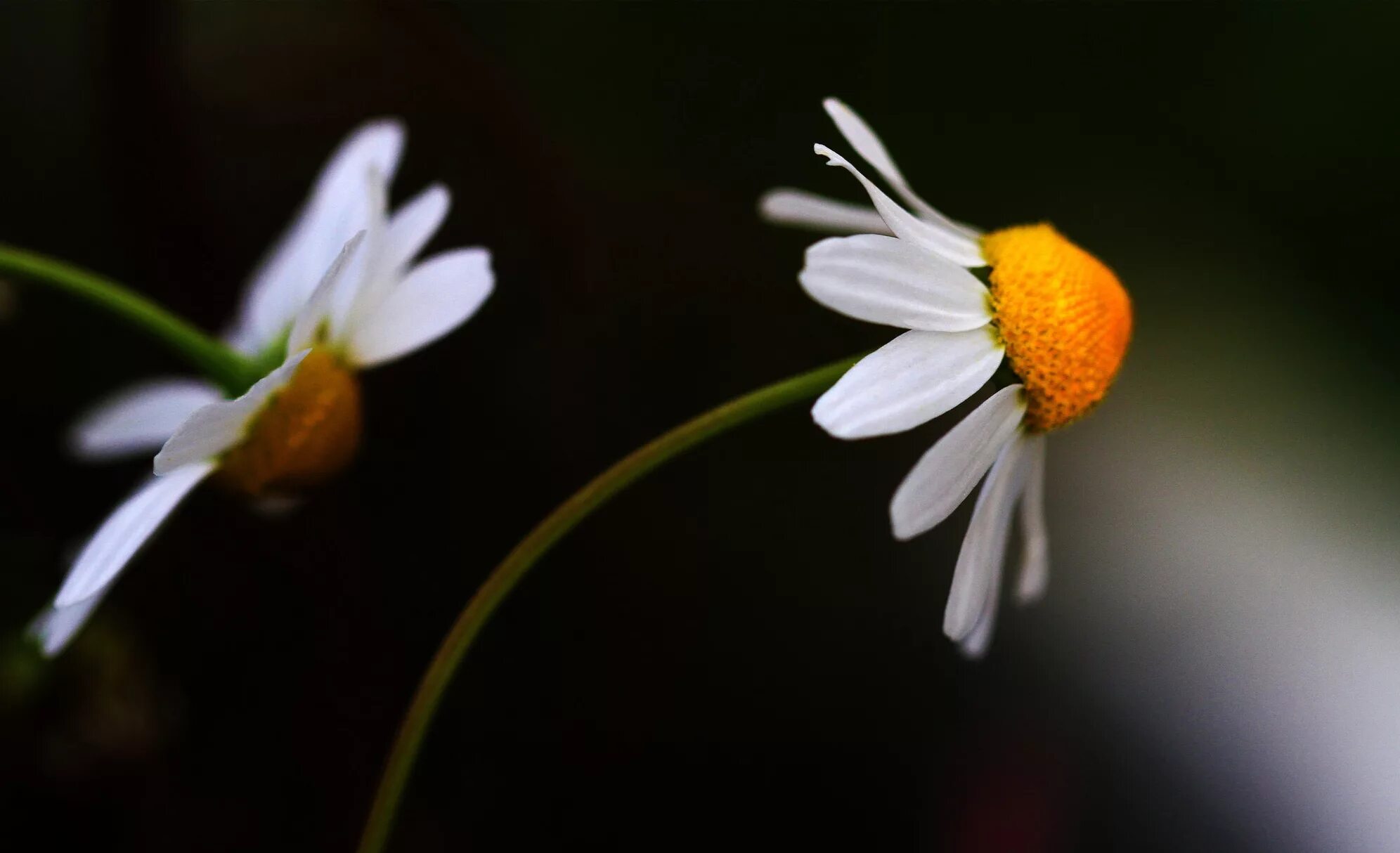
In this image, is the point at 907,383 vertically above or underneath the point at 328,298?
underneath

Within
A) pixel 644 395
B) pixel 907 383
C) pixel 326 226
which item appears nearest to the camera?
pixel 907 383

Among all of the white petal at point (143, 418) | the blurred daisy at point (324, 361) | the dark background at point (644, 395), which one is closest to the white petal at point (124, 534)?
the blurred daisy at point (324, 361)

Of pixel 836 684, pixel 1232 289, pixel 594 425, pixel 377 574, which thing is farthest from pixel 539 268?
pixel 1232 289

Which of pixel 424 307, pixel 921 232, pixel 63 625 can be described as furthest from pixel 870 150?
pixel 63 625

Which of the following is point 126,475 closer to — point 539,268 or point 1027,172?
point 539,268

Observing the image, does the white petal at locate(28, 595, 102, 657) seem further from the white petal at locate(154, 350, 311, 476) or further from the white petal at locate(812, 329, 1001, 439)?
the white petal at locate(812, 329, 1001, 439)

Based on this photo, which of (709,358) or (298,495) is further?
(709,358)

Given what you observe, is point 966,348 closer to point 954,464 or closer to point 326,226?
point 954,464
